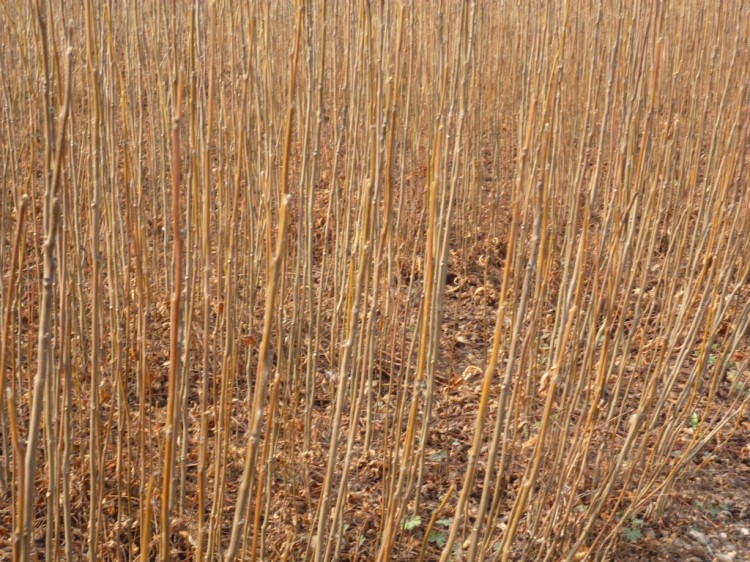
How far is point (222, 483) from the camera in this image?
39.7 inches

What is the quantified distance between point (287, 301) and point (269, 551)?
1.03 meters

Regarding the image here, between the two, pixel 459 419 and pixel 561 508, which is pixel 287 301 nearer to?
pixel 459 419

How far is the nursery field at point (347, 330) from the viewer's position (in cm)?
91

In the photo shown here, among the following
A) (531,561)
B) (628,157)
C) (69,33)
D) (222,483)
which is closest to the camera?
(69,33)

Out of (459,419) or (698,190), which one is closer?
(459,419)

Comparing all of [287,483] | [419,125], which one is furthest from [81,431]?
[419,125]

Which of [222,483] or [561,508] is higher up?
[222,483]

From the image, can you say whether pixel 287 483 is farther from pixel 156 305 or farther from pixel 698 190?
pixel 698 190

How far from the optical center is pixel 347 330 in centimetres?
159

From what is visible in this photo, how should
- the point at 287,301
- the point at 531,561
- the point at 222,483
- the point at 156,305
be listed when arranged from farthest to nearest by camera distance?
the point at 287,301, the point at 156,305, the point at 531,561, the point at 222,483

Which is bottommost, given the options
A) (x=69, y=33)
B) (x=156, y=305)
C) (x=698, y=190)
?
(x=156, y=305)

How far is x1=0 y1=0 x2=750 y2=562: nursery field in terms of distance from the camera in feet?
2.98

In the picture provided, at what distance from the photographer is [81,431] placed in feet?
4.64

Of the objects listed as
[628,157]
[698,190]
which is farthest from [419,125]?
[628,157]
